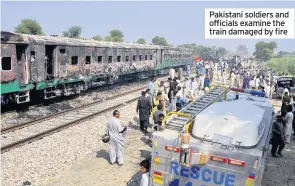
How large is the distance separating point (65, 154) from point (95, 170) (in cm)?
146

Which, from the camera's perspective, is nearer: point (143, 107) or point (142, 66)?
point (143, 107)

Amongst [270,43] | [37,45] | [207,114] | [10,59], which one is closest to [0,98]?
[10,59]

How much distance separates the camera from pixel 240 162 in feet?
14.5

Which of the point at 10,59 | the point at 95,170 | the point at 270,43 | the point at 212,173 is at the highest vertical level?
the point at 270,43

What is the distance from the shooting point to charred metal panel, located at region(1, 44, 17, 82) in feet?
37.3

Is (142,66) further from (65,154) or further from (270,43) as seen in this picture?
(270,43)

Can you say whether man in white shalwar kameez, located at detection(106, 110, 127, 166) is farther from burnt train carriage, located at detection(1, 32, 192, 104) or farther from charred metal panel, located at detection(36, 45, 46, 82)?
charred metal panel, located at detection(36, 45, 46, 82)

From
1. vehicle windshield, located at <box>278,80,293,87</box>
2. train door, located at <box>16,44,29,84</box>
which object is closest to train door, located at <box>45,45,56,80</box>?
train door, located at <box>16,44,29,84</box>

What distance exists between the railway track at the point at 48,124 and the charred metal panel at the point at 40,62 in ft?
6.98

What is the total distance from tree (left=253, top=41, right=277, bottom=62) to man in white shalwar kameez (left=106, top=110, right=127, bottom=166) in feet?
272

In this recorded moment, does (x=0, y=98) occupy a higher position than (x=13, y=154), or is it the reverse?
(x=0, y=98)

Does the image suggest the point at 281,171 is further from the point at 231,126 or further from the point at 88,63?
the point at 88,63

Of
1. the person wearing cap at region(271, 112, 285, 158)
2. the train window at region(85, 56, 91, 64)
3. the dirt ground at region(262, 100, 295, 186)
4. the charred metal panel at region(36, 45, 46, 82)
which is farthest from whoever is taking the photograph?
the train window at region(85, 56, 91, 64)

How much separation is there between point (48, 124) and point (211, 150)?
8338 millimetres
